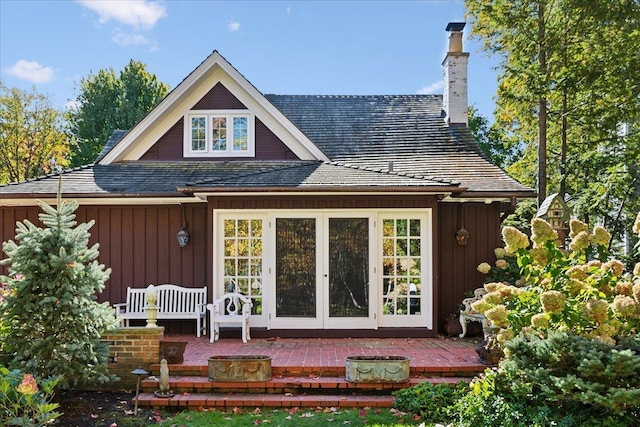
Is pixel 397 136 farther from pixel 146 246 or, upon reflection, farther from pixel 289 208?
pixel 146 246

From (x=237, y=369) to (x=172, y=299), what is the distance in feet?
11.0

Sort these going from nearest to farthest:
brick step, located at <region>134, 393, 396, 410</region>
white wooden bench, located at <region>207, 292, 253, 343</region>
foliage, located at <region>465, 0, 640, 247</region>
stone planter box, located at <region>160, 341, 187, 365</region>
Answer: brick step, located at <region>134, 393, 396, 410</region> < stone planter box, located at <region>160, 341, 187, 365</region> < white wooden bench, located at <region>207, 292, 253, 343</region> < foliage, located at <region>465, 0, 640, 247</region>

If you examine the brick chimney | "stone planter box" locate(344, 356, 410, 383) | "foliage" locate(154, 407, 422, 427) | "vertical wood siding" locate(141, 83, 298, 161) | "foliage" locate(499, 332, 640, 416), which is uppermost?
the brick chimney

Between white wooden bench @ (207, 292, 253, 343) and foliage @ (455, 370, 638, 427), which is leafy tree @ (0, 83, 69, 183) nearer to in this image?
white wooden bench @ (207, 292, 253, 343)

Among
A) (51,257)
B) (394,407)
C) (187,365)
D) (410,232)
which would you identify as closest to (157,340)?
(187,365)

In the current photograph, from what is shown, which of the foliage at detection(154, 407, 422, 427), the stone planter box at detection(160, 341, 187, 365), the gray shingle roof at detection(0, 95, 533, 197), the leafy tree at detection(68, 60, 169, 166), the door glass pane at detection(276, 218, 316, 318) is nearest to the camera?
the foliage at detection(154, 407, 422, 427)

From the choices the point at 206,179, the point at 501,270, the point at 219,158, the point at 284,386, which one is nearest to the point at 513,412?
the point at 284,386

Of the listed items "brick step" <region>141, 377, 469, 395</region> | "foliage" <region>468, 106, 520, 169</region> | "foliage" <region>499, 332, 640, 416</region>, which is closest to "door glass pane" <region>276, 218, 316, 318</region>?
"brick step" <region>141, 377, 469, 395</region>

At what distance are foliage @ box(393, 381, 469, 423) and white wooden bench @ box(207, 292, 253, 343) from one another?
3120mm

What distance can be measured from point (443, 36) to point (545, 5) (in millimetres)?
2556

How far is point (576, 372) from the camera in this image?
4438 mm

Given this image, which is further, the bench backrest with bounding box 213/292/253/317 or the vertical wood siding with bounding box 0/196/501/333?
the vertical wood siding with bounding box 0/196/501/333

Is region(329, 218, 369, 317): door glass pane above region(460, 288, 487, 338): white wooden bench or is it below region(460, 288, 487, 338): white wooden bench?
above

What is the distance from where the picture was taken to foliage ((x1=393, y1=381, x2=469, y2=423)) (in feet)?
18.3
